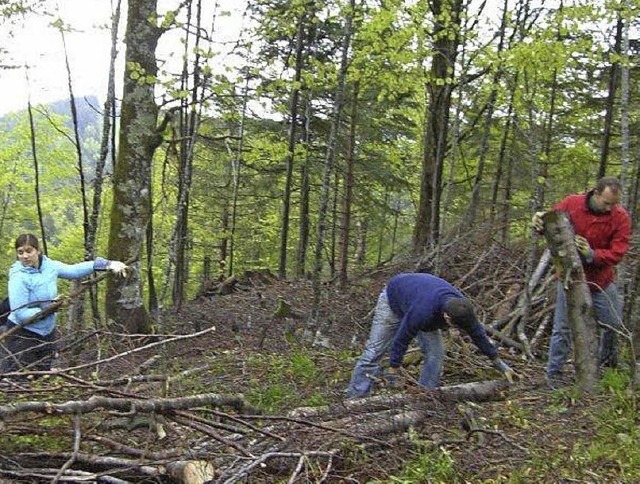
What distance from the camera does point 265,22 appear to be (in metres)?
8.12

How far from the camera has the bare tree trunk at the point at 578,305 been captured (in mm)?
5086

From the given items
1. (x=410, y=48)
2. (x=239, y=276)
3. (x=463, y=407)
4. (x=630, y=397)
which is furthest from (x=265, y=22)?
(x=239, y=276)

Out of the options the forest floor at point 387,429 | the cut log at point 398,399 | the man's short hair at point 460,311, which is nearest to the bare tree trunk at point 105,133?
the forest floor at point 387,429

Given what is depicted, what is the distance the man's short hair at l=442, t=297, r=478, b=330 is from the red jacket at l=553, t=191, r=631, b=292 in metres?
1.24

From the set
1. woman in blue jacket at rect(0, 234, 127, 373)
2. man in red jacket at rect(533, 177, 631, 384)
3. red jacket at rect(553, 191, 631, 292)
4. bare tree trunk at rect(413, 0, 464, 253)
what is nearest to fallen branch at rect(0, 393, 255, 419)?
woman in blue jacket at rect(0, 234, 127, 373)

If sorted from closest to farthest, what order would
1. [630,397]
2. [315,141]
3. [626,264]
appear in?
[630,397], [626,264], [315,141]

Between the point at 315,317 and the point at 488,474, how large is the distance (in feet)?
17.3

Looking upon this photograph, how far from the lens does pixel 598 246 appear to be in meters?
5.62

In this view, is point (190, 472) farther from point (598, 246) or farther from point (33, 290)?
point (598, 246)

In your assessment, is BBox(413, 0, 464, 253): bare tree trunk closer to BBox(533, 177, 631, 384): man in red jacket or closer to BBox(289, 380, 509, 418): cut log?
BBox(533, 177, 631, 384): man in red jacket

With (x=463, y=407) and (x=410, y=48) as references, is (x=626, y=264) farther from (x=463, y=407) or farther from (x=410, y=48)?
(x=463, y=407)

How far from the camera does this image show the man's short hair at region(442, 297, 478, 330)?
510 cm

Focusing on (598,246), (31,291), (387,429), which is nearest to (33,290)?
(31,291)

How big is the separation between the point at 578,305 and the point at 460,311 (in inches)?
40.3
